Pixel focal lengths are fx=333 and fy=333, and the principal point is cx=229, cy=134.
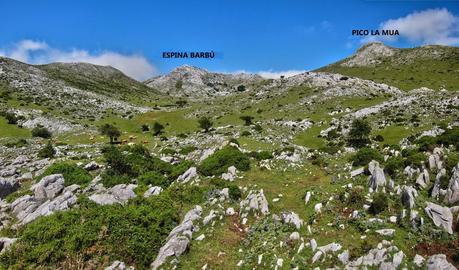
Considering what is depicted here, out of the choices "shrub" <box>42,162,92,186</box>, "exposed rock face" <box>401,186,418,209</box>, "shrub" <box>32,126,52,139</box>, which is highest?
"shrub" <box>32,126,52,139</box>

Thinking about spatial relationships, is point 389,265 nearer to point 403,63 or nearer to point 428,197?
point 428,197

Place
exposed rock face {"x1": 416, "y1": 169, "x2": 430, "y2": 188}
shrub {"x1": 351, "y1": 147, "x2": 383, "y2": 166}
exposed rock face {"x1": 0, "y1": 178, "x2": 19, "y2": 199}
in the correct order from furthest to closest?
Result: exposed rock face {"x1": 0, "y1": 178, "x2": 19, "y2": 199} → shrub {"x1": 351, "y1": 147, "x2": 383, "y2": 166} → exposed rock face {"x1": 416, "y1": 169, "x2": 430, "y2": 188}

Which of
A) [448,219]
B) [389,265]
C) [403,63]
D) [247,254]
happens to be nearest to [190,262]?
[247,254]

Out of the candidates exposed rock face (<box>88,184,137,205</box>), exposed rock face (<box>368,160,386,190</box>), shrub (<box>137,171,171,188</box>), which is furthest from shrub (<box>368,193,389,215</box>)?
exposed rock face (<box>88,184,137,205</box>)

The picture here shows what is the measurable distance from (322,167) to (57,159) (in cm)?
3553

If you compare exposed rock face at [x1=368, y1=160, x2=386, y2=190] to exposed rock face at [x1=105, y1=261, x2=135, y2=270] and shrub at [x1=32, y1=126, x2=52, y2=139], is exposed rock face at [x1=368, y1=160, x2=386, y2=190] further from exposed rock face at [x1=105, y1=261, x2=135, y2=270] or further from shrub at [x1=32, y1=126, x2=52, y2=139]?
shrub at [x1=32, y1=126, x2=52, y2=139]

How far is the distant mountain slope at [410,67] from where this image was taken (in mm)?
118562

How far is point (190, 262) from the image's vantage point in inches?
806

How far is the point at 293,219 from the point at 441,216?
28.3 feet

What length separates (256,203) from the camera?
25438 millimetres

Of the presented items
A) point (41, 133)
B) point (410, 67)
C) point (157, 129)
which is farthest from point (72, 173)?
point (410, 67)

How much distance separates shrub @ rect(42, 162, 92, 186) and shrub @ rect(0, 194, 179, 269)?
11.9 m

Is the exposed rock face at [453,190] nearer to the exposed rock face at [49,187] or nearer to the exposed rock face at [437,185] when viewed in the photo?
the exposed rock face at [437,185]

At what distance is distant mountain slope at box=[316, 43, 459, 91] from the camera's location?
119 meters
